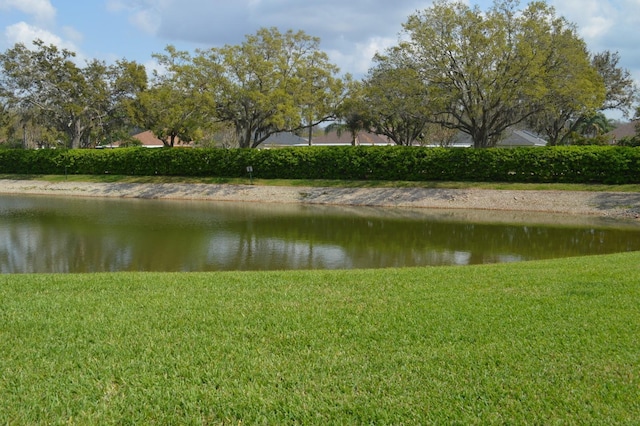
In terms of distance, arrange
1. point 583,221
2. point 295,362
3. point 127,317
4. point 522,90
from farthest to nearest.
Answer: point 522,90 < point 583,221 < point 127,317 < point 295,362

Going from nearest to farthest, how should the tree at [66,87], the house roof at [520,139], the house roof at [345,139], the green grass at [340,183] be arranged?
→ the green grass at [340,183]
the tree at [66,87]
the house roof at [520,139]
the house roof at [345,139]

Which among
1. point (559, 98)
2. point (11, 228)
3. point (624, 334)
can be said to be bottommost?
point (11, 228)

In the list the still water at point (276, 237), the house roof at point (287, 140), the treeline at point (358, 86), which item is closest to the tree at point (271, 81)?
the treeline at point (358, 86)

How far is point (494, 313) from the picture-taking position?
5.43 meters

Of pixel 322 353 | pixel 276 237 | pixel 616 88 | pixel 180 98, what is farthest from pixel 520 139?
pixel 322 353

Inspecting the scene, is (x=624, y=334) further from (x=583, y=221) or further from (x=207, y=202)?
(x=207, y=202)

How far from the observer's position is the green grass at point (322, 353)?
3479mm

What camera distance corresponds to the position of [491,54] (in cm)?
2447

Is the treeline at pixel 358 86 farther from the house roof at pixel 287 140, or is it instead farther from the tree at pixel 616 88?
the house roof at pixel 287 140

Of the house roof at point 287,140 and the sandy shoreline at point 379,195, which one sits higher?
the house roof at point 287,140

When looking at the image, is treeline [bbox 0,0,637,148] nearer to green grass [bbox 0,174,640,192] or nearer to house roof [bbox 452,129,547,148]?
green grass [bbox 0,174,640,192]

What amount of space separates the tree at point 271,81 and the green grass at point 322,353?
23333 millimetres

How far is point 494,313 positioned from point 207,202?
21319mm

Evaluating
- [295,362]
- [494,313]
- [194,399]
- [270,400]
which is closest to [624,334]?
[494,313]
